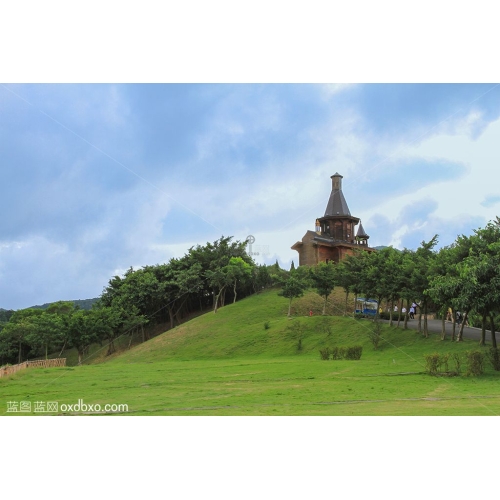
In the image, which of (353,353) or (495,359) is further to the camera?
(353,353)

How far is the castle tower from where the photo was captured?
51.6 metres

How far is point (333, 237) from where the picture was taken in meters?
54.0

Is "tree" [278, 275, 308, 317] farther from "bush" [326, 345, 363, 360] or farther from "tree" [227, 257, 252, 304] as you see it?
"bush" [326, 345, 363, 360]

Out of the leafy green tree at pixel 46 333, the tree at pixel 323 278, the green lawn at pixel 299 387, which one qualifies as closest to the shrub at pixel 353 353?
the green lawn at pixel 299 387

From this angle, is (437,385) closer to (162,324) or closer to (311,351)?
(311,351)

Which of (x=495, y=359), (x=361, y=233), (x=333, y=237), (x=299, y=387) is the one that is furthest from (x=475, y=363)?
(x=361, y=233)

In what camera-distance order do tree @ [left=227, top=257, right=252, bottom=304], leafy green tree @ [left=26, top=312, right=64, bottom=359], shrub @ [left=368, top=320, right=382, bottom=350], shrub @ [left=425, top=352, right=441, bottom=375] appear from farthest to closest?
1. tree @ [left=227, top=257, right=252, bottom=304]
2. leafy green tree @ [left=26, top=312, right=64, bottom=359]
3. shrub @ [left=368, top=320, right=382, bottom=350]
4. shrub @ [left=425, top=352, right=441, bottom=375]

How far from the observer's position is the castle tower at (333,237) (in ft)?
169

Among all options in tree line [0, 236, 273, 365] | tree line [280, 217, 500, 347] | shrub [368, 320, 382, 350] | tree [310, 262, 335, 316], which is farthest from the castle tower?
shrub [368, 320, 382, 350]

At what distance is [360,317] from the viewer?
1502 inches

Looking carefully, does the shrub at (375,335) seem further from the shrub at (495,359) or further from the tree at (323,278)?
the shrub at (495,359)

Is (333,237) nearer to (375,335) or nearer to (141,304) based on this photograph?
(141,304)

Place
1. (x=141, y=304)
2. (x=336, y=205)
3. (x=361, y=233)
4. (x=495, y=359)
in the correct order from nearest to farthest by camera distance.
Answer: (x=495, y=359) < (x=141, y=304) < (x=336, y=205) < (x=361, y=233)

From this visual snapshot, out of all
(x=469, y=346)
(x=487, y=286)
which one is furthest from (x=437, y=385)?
(x=469, y=346)
